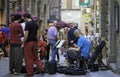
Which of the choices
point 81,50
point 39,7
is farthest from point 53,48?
point 39,7

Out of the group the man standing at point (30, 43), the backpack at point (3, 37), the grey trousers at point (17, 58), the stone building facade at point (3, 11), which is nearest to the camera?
the man standing at point (30, 43)

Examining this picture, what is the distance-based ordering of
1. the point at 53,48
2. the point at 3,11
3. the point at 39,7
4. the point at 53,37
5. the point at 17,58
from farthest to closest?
the point at 39,7, the point at 3,11, the point at 53,37, the point at 53,48, the point at 17,58

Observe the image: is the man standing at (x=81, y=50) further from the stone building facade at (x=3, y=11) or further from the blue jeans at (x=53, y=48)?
the stone building facade at (x=3, y=11)

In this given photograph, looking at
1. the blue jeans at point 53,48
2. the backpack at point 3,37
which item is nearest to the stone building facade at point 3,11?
the backpack at point 3,37

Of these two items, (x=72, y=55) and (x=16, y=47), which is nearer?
(x=16, y=47)

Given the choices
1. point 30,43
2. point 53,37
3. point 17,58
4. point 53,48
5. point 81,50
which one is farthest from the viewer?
point 53,37

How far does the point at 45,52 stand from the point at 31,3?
23.4 meters

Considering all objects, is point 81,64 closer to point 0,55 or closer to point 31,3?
point 0,55

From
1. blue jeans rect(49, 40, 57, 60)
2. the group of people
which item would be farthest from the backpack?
the group of people

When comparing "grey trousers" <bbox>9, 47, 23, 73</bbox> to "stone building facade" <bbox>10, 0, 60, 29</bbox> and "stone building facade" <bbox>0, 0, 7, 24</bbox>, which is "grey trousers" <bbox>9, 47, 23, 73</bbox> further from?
"stone building facade" <bbox>10, 0, 60, 29</bbox>

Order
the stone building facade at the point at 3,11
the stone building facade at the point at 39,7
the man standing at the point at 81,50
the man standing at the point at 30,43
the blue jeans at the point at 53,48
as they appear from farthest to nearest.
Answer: the stone building facade at the point at 39,7 < the stone building facade at the point at 3,11 < the blue jeans at the point at 53,48 < the man standing at the point at 81,50 < the man standing at the point at 30,43

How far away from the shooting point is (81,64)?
59.5 ft

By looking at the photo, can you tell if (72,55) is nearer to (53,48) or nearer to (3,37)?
(53,48)

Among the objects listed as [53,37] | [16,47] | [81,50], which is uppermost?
[16,47]
